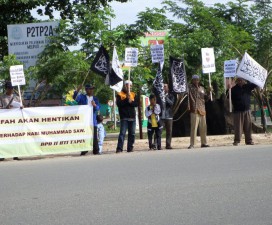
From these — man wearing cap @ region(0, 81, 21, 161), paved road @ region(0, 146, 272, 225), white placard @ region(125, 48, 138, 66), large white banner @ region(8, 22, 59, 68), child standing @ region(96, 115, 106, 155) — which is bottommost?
paved road @ region(0, 146, 272, 225)

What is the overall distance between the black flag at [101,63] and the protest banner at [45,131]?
1.36m

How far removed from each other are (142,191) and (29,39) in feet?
43.6

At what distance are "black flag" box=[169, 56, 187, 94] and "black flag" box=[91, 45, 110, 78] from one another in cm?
184

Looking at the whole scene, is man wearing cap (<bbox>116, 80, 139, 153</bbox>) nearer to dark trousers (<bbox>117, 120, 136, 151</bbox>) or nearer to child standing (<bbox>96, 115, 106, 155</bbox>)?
dark trousers (<bbox>117, 120, 136, 151</bbox>)

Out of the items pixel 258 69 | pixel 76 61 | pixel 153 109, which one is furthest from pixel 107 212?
pixel 76 61

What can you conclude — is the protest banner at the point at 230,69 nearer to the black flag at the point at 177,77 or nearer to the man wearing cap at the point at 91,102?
the black flag at the point at 177,77

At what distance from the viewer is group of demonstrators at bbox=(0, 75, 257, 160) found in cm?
1475

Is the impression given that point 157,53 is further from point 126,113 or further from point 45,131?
point 45,131

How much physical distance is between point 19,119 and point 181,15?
11695 millimetres

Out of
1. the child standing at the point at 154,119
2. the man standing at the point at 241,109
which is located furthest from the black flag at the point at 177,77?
the man standing at the point at 241,109

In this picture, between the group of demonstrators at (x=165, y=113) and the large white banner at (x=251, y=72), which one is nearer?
the group of demonstrators at (x=165, y=113)

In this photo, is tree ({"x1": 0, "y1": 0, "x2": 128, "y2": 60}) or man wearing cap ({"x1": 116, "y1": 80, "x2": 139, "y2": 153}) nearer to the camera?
man wearing cap ({"x1": 116, "y1": 80, "x2": 139, "y2": 153})

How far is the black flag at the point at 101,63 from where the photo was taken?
15.4 metres

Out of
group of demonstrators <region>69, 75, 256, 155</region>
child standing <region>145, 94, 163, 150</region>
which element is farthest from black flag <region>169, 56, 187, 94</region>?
child standing <region>145, 94, 163, 150</region>
